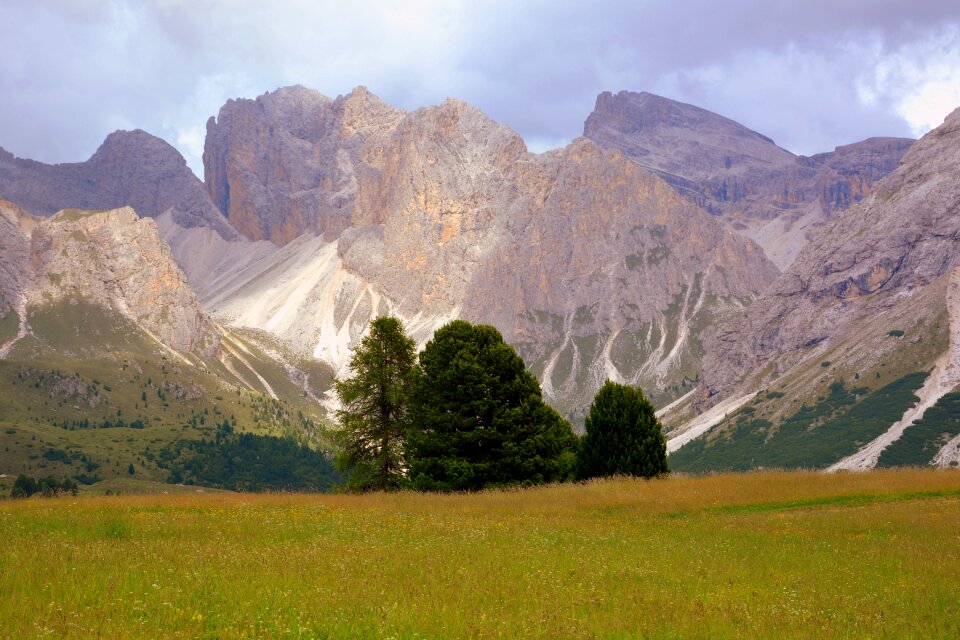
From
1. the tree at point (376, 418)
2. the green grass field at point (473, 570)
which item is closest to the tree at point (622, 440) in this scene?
the tree at point (376, 418)

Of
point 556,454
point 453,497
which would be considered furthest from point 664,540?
point 556,454

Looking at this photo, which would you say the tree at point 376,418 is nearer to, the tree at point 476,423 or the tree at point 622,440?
the tree at point 476,423

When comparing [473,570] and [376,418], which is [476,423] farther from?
[473,570]

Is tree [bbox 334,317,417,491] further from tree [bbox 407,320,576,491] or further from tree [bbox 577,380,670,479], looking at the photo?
tree [bbox 577,380,670,479]

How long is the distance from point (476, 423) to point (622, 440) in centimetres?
923

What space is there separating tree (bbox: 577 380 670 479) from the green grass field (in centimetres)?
1810

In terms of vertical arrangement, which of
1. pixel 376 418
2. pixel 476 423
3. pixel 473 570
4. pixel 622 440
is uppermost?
pixel 376 418

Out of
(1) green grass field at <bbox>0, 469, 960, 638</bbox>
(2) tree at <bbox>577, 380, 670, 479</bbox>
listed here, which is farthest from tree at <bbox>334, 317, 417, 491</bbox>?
(1) green grass field at <bbox>0, 469, 960, 638</bbox>

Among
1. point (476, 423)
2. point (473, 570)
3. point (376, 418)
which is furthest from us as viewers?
point (376, 418)

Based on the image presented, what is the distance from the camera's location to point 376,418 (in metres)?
53.9

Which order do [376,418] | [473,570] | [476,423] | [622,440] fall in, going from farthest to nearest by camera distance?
[376,418] < [622,440] < [476,423] < [473,570]

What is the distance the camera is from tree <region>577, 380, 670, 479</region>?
51938mm

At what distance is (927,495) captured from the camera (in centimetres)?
3547

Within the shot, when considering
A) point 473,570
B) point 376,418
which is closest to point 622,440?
point 376,418
